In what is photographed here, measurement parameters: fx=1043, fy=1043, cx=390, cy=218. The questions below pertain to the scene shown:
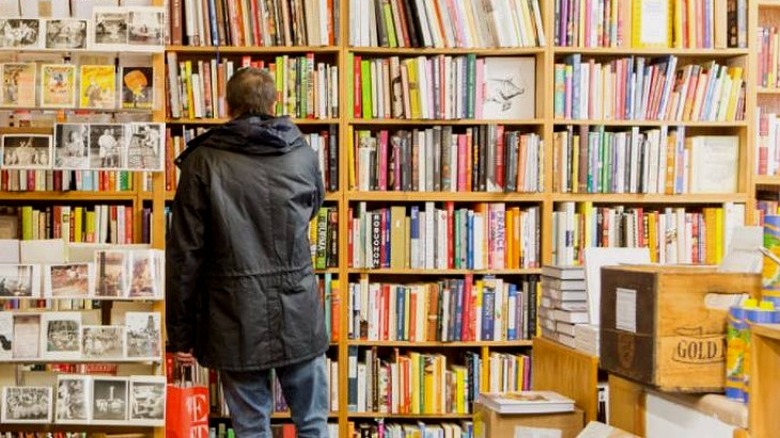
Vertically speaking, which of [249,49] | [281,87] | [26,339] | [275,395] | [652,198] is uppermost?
[249,49]

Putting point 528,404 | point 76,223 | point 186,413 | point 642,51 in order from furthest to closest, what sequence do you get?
1. point 642,51
2. point 76,223
3. point 186,413
4. point 528,404

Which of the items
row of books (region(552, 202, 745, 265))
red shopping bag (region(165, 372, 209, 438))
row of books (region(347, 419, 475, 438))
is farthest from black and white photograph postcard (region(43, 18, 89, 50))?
row of books (region(552, 202, 745, 265))

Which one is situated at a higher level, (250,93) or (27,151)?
(250,93)

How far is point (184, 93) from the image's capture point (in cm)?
449

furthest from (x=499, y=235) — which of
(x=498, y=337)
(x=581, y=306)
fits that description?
(x=581, y=306)

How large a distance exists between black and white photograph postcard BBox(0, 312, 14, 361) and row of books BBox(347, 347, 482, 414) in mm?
1630

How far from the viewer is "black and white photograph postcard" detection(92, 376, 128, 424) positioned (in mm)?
3252

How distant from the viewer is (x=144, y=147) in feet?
10.7

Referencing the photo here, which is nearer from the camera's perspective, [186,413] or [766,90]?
[186,413]

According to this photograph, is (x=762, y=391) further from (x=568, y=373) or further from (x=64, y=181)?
(x=64, y=181)

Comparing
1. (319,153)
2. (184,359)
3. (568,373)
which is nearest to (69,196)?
(184,359)

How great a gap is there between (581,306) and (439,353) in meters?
1.41

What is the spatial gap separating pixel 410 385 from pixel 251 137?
1.73 m

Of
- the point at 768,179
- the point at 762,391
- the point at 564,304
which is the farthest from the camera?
the point at 768,179
